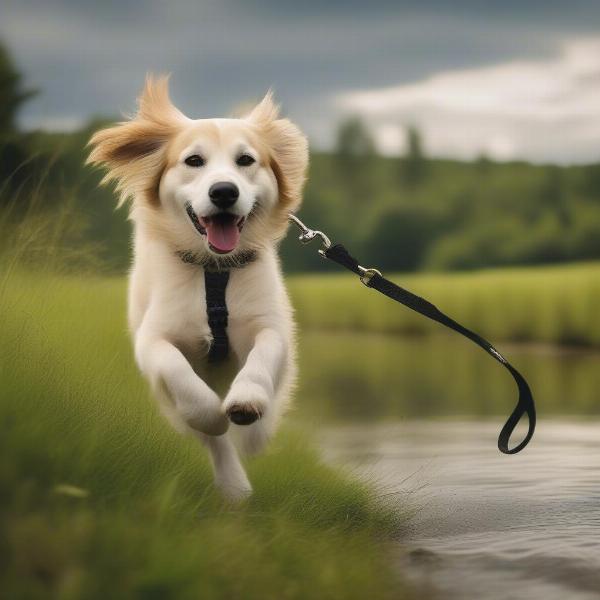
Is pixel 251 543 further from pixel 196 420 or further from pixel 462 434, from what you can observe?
pixel 462 434

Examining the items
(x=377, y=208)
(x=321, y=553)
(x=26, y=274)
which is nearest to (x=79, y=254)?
(x=26, y=274)

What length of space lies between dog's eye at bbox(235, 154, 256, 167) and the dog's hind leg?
47.9 inches

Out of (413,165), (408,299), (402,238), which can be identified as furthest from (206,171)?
(413,165)

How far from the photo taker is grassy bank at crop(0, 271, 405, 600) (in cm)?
309

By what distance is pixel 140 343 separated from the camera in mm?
4504

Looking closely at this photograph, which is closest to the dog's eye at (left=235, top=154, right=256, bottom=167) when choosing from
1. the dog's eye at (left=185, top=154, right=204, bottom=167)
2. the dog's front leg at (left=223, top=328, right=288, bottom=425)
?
the dog's eye at (left=185, top=154, right=204, bottom=167)

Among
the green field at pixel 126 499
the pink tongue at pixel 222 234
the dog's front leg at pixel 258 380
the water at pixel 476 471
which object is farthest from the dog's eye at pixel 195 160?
the water at pixel 476 471

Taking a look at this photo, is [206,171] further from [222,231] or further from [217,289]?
[217,289]

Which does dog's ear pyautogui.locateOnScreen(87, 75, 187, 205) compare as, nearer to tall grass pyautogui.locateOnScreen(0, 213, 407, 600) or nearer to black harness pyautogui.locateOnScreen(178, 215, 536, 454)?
black harness pyautogui.locateOnScreen(178, 215, 536, 454)

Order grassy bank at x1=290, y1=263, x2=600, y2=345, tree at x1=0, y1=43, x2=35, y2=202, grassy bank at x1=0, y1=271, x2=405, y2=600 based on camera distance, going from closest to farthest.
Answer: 1. grassy bank at x1=0, y1=271, x2=405, y2=600
2. tree at x1=0, y1=43, x2=35, y2=202
3. grassy bank at x1=290, y1=263, x2=600, y2=345

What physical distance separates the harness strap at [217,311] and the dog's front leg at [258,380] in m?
0.16

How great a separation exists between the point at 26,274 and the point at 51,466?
2.40 metres

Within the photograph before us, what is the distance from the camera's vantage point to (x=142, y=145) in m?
4.79

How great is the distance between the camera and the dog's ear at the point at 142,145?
4.75 meters
